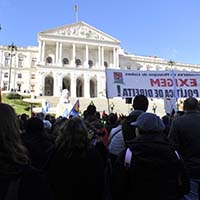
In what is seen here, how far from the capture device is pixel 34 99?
40.9 metres

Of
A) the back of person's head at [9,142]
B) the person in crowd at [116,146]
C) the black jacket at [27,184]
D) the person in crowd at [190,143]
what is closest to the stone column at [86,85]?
the person in crowd at [116,146]

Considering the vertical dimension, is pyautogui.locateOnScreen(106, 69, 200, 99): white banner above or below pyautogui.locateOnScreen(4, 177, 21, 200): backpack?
above

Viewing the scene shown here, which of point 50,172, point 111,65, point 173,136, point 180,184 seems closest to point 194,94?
point 173,136

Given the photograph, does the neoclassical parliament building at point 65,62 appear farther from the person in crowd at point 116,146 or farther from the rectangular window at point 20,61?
the person in crowd at point 116,146

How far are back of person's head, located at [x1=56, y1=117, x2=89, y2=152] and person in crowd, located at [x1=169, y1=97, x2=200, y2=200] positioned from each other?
4.54ft

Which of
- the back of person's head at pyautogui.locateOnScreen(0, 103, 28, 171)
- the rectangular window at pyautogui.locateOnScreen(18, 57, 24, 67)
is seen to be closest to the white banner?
the back of person's head at pyautogui.locateOnScreen(0, 103, 28, 171)

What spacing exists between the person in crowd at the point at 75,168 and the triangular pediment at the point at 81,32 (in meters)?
55.3

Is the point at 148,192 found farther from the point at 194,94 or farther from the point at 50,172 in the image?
the point at 194,94

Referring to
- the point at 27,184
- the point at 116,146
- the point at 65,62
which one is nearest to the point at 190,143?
the point at 116,146

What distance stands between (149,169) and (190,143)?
1277mm

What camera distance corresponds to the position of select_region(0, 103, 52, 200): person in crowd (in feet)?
4.67

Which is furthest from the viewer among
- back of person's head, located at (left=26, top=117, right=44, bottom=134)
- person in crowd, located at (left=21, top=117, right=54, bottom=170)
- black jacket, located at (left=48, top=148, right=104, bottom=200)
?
back of person's head, located at (left=26, top=117, right=44, bottom=134)

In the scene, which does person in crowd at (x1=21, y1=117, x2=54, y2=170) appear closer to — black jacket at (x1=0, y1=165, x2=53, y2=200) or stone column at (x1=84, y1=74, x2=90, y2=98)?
black jacket at (x1=0, y1=165, x2=53, y2=200)

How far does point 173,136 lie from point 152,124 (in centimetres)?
115
